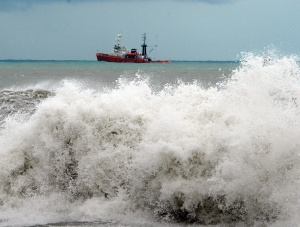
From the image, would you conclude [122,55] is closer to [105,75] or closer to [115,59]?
[115,59]

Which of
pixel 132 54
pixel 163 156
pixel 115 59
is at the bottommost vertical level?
pixel 115 59

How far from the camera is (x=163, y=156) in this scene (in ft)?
21.2

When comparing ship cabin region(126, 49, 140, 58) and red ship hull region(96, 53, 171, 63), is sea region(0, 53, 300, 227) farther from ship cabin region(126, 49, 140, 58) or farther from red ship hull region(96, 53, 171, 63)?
ship cabin region(126, 49, 140, 58)

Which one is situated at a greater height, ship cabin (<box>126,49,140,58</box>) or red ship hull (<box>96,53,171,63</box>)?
ship cabin (<box>126,49,140,58</box>)

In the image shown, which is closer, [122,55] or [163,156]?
[163,156]

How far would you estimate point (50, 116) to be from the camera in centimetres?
755

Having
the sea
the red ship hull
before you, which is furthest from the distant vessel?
the sea

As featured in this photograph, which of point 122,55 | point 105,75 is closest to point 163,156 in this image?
point 105,75

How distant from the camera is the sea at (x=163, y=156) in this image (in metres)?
5.90

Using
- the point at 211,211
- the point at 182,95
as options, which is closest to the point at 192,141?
the point at 211,211

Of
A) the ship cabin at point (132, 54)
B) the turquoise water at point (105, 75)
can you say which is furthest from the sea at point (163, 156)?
the ship cabin at point (132, 54)

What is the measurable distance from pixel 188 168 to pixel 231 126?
2.75 feet

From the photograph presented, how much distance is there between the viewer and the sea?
590cm

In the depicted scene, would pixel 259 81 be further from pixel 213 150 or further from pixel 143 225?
pixel 143 225
